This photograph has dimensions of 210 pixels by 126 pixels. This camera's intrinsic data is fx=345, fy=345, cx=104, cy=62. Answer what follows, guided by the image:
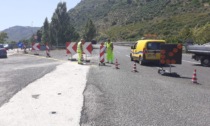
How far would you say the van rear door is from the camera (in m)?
22.0

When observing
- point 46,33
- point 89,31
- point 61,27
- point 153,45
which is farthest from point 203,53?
point 46,33

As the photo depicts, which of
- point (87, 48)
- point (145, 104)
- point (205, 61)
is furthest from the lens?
point (87, 48)

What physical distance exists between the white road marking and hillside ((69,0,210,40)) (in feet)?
186

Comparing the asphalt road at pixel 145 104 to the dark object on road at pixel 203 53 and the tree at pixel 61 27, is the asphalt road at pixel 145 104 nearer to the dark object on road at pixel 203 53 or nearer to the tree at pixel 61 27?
the dark object on road at pixel 203 53

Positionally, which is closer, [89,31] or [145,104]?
[145,104]

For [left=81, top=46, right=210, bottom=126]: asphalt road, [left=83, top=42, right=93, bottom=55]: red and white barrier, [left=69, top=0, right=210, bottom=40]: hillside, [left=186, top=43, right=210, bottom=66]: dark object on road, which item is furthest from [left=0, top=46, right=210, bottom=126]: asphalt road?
[left=69, top=0, right=210, bottom=40]: hillside

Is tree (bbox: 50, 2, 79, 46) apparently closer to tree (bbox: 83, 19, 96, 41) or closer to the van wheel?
tree (bbox: 83, 19, 96, 41)

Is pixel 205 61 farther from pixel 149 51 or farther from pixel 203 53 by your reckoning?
pixel 149 51

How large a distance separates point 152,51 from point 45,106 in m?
14.5

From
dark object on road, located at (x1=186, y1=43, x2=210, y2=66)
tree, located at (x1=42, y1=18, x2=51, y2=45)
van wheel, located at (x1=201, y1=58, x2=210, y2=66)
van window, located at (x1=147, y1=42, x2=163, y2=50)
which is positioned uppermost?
tree, located at (x1=42, y1=18, x2=51, y2=45)

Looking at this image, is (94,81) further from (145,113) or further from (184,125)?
(184,125)

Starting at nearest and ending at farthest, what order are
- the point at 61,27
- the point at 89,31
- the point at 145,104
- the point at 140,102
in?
the point at 145,104 → the point at 140,102 → the point at 61,27 → the point at 89,31

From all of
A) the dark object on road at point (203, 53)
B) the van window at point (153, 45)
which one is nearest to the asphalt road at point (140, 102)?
the van window at point (153, 45)

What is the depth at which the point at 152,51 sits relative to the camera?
22094 millimetres
